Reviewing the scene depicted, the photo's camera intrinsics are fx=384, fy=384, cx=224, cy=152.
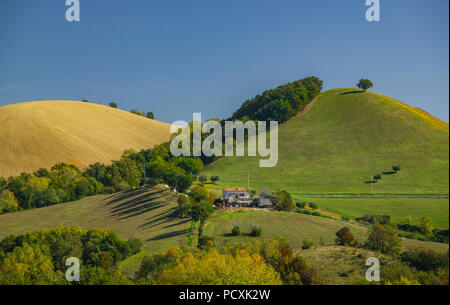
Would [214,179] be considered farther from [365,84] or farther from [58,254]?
[365,84]

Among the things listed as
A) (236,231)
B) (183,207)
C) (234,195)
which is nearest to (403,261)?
(236,231)

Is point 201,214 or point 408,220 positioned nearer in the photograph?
point 201,214

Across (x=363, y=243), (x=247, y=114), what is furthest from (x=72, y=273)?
(x=247, y=114)

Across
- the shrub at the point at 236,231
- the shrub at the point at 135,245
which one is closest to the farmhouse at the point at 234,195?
the shrub at the point at 236,231

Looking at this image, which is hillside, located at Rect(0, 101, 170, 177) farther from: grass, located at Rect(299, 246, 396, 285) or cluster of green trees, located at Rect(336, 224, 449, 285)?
cluster of green trees, located at Rect(336, 224, 449, 285)

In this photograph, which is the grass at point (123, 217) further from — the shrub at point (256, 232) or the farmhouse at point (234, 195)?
the farmhouse at point (234, 195)

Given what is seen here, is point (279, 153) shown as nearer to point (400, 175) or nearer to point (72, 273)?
point (400, 175)
